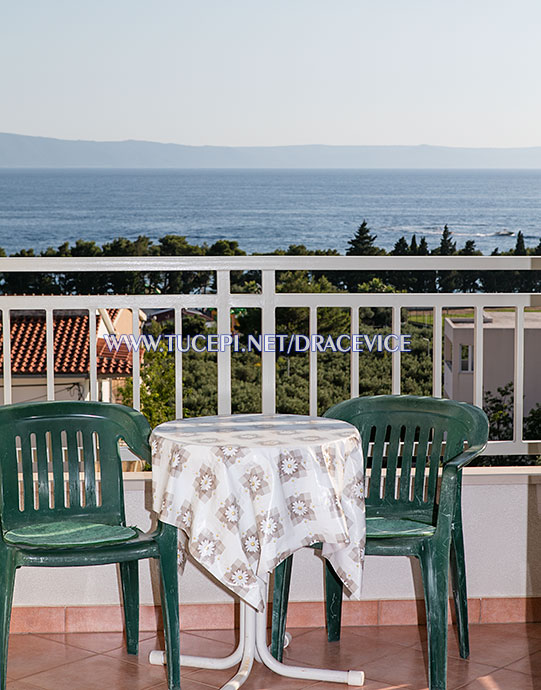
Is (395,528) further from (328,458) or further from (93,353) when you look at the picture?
(93,353)

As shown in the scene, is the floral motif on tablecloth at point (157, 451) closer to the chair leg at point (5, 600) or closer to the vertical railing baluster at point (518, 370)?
the chair leg at point (5, 600)

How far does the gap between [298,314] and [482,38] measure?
12.4 meters

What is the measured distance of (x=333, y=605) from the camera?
371 cm

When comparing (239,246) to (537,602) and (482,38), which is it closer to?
(482,38)

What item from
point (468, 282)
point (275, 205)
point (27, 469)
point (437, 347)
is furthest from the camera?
point (275, 205)

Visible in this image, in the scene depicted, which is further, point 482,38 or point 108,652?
point 482,38

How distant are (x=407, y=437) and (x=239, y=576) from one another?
94 centimetres

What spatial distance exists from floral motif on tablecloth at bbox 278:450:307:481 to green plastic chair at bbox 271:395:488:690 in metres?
0.42

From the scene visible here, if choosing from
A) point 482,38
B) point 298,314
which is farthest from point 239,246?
point 298,314

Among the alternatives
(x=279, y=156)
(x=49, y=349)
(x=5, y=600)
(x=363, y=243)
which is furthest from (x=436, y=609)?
(x=279, y=156)

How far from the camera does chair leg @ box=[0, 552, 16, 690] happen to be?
3049 mm

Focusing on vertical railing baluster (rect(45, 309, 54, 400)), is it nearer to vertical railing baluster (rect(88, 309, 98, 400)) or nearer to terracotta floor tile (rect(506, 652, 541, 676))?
vertical railing baluster (rect(88, 309, 98, 400))

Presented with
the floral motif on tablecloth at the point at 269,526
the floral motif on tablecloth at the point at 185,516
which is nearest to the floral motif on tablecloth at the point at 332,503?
the floral motif on tablecloth at the point at 269,526

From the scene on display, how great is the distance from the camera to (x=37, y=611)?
384 cm
